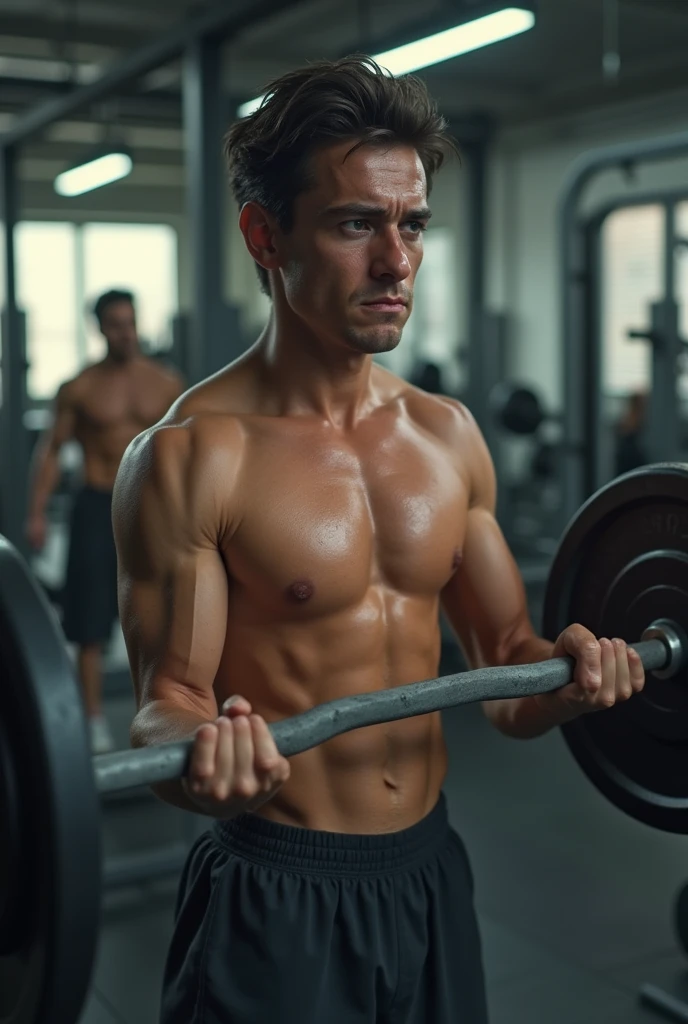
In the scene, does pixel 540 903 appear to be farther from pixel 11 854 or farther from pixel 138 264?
pixel 138 264

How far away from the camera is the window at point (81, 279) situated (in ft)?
33.6

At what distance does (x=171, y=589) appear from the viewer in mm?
1152

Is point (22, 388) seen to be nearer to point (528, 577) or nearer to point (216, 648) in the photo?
point (528, 577)

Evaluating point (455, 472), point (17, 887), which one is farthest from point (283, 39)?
point (17, 887)

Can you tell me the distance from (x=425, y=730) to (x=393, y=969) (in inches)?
10.2

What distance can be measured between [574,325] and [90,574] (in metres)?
1.69

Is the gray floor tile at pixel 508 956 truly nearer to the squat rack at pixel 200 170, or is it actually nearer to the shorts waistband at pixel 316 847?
the squat rack at pixel 200 170

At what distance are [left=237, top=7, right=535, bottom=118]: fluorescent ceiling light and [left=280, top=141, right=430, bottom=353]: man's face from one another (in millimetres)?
1456

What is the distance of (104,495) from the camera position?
3.87 m

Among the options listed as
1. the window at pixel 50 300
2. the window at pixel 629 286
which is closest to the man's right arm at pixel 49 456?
the window at pixel 629 286

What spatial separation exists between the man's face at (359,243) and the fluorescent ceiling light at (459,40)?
1456 mm

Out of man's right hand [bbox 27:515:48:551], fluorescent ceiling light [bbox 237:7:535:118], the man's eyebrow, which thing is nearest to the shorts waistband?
the man's eyebrow

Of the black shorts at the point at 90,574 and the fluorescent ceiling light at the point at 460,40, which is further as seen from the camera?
the black shorts at the point at 90,574

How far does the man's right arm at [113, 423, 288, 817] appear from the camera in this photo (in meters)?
1.15
